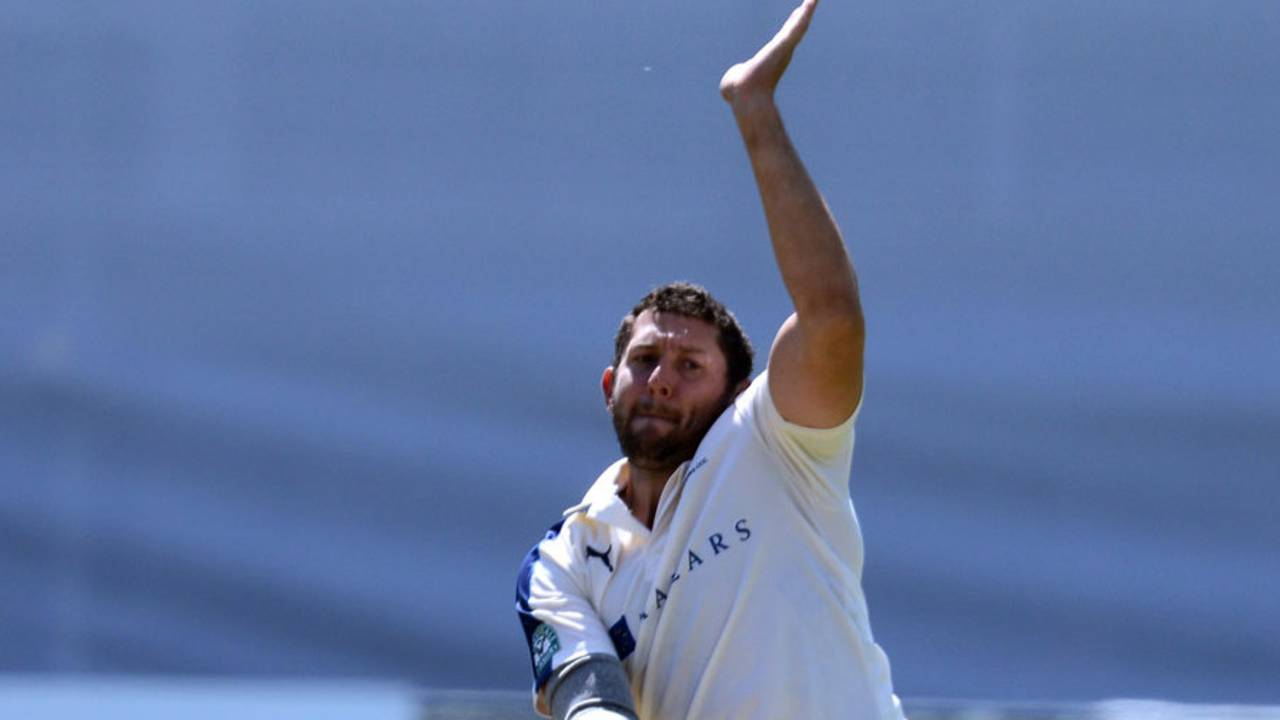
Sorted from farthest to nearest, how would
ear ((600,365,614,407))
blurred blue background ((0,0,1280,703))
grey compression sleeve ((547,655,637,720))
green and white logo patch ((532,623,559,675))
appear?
blurred blue background ((0,0,1280,703)) < ear ((600,365,614,407)) < green and white logo patch ((532,623,559,675)) < grey compression sleeve ((547,655,637,720))

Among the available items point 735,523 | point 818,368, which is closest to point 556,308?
point 735,523

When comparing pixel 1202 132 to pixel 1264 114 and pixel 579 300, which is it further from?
pixel 579 300

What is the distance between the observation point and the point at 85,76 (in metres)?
3.45

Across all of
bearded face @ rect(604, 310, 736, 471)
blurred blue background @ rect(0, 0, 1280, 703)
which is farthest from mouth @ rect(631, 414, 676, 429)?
blurred blue background @ rect(0, 0, 1280, 703)

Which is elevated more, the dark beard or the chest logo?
the dark beard

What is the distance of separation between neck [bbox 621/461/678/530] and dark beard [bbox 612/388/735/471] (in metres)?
0.01

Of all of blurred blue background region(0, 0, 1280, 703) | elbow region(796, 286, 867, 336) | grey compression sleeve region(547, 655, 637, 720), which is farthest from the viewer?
blurred blue background region(0, 0, 1280, 703)

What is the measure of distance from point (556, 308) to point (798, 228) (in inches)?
68.5

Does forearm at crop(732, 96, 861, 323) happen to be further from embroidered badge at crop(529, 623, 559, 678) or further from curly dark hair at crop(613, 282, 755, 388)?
embroidered badge at crop(529, 623, 559, 678)

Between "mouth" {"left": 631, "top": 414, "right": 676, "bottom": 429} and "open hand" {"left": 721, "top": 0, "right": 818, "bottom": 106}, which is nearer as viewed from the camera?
"open hand" {"left": 721, "top": 0, "right": 818, "bottom": 106}

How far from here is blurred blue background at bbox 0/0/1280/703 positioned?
3.35 meters

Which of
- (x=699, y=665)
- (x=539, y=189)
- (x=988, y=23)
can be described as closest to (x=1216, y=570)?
(x=988, y=23)

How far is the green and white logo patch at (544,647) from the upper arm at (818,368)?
13.2 inches

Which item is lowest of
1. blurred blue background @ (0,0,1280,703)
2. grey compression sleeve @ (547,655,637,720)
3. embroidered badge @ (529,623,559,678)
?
grey compression sleeve @ (547,655,637,720)
